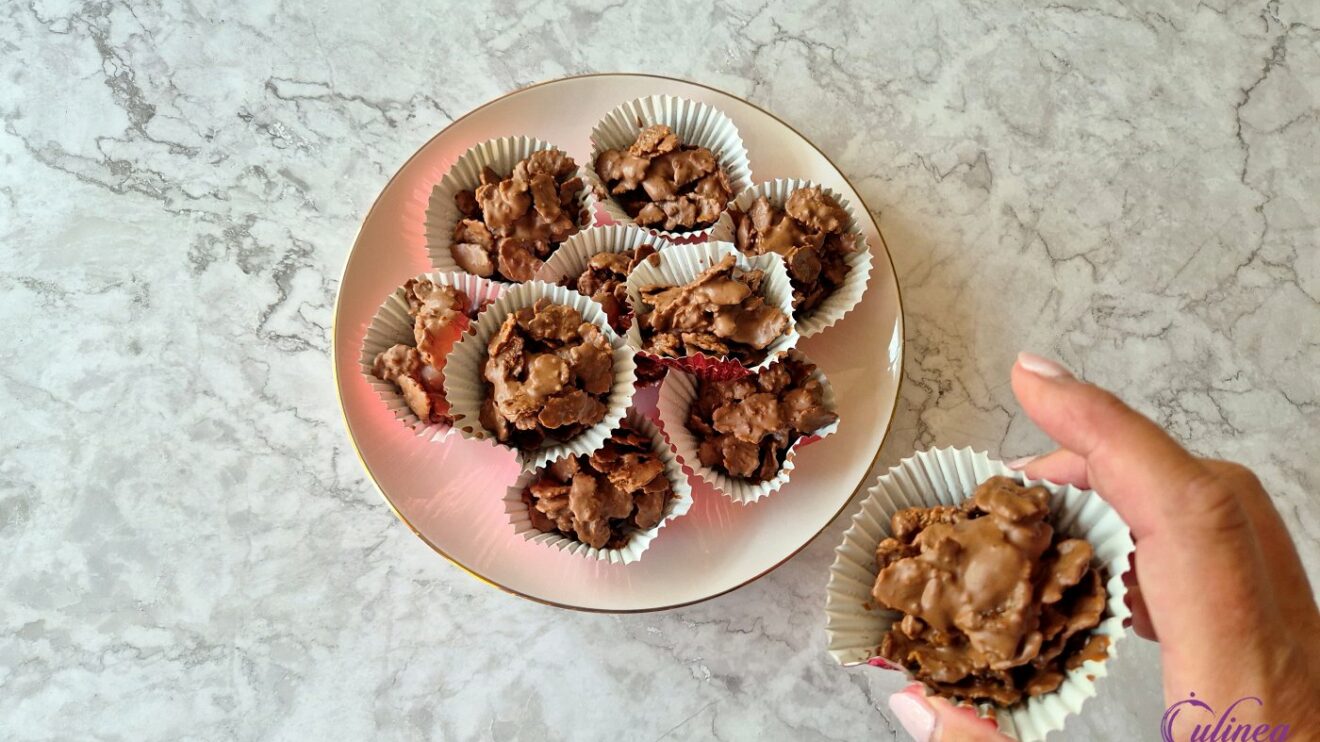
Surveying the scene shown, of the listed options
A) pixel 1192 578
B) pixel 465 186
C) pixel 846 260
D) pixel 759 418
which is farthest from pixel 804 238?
pixel 1192 578

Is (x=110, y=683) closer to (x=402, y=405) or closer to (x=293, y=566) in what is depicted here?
(x=293, y=566)

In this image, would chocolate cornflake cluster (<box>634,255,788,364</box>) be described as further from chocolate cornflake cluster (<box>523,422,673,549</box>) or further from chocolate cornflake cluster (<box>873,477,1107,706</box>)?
chocolate cornflake cluster (<box>873,477,1107,706</box>)

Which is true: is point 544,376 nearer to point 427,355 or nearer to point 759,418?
point 427,355

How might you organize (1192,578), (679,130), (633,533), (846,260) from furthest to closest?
1. (679,130)
2. (846,260)
3. (633,533)
4. (1192,578)

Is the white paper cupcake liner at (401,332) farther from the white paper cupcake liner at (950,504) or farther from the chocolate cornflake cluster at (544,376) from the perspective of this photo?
the white paper cupcake liner at (950,504)

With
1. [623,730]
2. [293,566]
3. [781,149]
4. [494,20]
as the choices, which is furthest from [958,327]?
[293,566]

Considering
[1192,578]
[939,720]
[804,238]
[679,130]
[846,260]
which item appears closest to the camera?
[1192,578]
